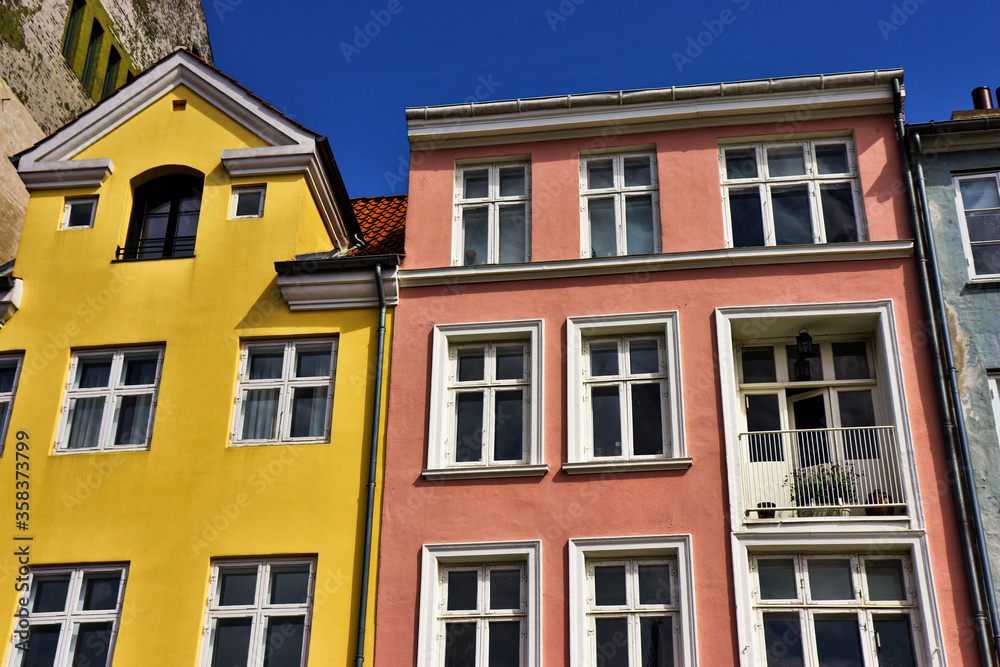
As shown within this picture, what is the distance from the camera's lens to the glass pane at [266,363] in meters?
17.5

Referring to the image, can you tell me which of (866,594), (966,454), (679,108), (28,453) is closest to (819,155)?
(679,108)

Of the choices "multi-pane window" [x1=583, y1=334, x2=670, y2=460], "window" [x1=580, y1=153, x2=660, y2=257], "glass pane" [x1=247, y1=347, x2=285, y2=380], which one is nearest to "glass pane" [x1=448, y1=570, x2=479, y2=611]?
"multi-pane window" [x1=583, y1=334, x2=670, y2=460]

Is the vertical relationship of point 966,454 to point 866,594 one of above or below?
above

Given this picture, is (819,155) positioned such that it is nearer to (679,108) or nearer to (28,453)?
(679,108)

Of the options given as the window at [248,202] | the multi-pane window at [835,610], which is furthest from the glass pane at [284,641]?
the window at [248,202]

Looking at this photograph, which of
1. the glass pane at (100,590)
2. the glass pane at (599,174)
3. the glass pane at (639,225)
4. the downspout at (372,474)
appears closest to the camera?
the downspout at (372,474)

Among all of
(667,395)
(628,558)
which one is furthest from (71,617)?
(667,395)

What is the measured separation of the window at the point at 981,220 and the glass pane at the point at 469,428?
7.69 m

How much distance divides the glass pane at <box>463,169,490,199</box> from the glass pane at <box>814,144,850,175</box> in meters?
5.52

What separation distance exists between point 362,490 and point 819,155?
30.2 ft

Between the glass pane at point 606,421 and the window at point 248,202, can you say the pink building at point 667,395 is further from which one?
the window at point 248,202

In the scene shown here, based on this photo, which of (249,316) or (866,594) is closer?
(866,594)

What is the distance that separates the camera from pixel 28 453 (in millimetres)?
17062

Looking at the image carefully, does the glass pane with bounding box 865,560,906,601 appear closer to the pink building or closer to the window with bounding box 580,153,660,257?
the pink building
